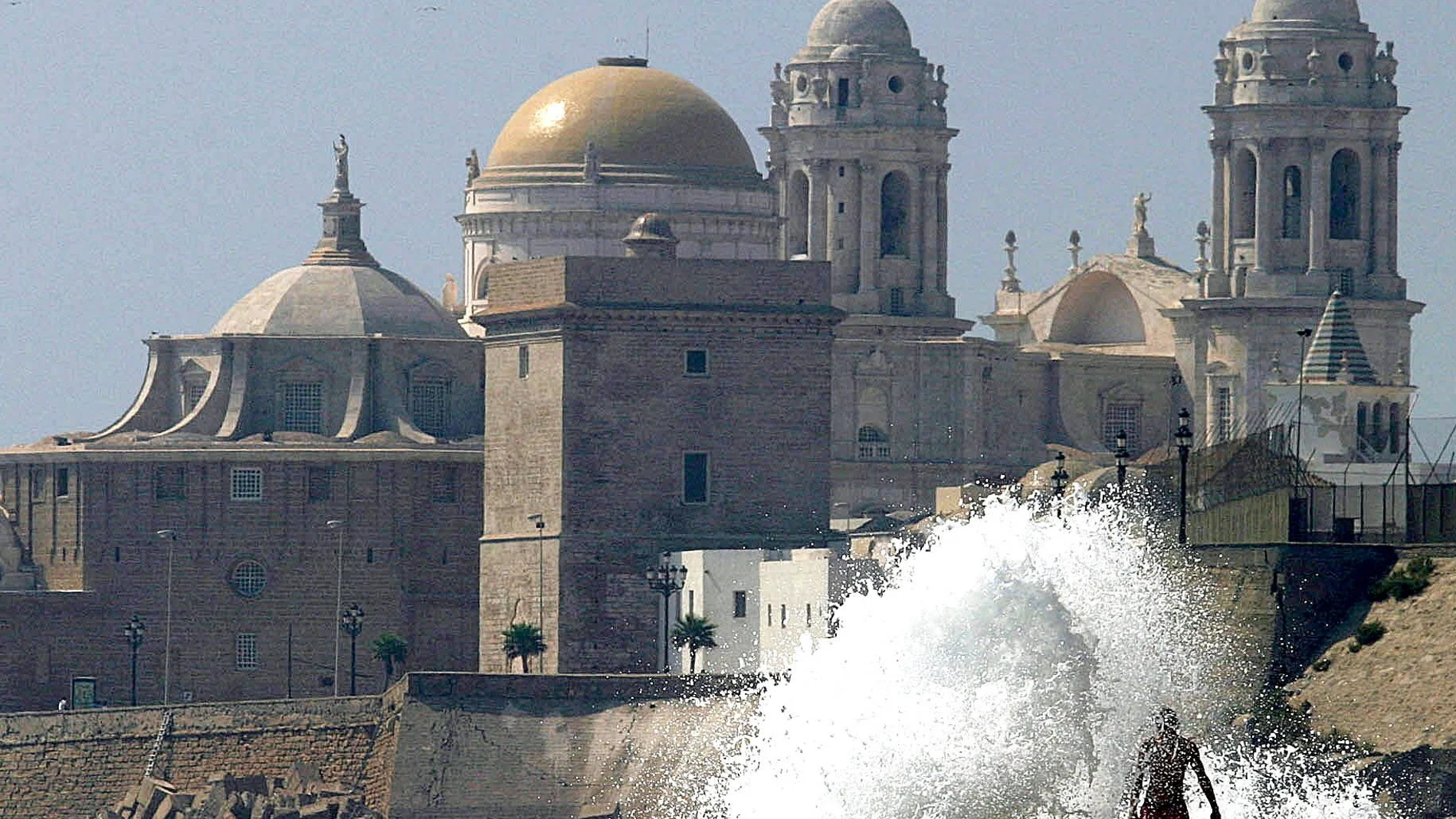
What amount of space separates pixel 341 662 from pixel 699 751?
27.8 m

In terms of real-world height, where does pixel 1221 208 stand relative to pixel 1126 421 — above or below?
above

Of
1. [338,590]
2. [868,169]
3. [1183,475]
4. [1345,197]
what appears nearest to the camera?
[1183,475]

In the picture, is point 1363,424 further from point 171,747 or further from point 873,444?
point 171,747

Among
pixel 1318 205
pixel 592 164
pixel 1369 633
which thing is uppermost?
pixel 592 164

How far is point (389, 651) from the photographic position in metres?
117

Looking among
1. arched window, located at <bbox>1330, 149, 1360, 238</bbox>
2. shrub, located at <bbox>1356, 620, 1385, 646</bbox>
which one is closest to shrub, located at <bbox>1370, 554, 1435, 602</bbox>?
shrub, located at <bbox>1356, 620, 1385, 646</bbox>

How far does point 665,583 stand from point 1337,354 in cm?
2274

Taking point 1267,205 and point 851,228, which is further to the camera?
point 851,228

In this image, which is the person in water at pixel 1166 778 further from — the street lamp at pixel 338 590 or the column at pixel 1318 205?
the column at pixel 1318 205

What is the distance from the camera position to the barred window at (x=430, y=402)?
417 feet

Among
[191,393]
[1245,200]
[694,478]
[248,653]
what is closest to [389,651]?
[248,653]

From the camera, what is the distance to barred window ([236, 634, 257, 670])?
397 ft

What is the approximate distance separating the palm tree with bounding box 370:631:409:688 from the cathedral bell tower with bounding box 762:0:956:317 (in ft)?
64.5

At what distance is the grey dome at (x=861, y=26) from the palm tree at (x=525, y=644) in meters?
30.6
